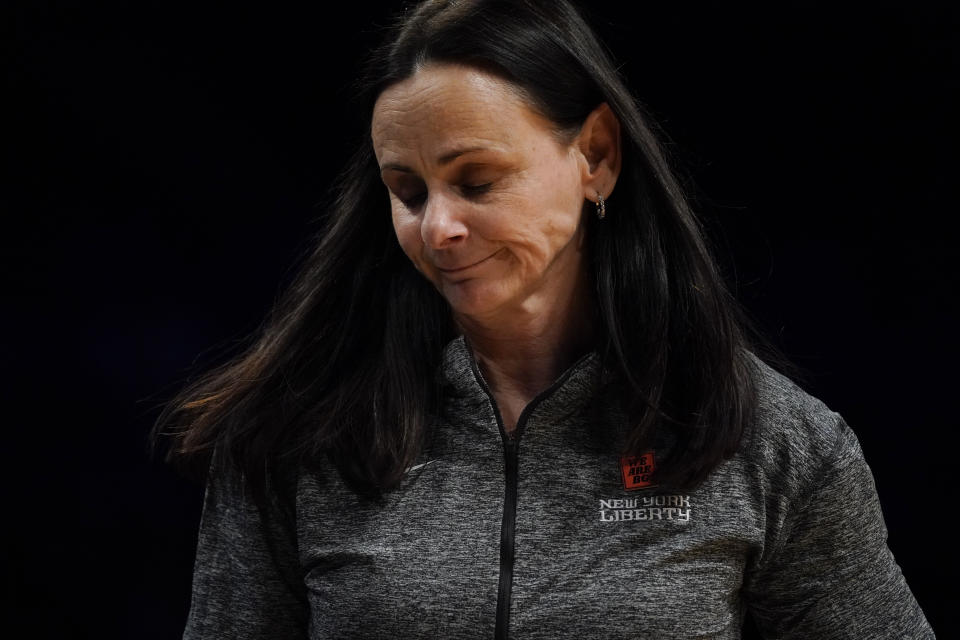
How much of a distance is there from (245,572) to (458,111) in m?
0.64

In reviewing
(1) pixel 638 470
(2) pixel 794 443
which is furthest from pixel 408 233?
(2) pixel 794 443

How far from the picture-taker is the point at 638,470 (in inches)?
58.9

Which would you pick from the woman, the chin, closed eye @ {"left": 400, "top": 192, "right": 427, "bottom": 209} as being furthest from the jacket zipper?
closed eye @ {"left": 400, "top": 192, "right": 427, "bottom": 209}

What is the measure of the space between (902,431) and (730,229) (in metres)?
0.46

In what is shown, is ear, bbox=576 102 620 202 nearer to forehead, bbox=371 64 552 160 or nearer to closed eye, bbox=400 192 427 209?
forehead, bbox=371 64 552 160

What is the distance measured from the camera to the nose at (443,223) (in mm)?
→ 1417

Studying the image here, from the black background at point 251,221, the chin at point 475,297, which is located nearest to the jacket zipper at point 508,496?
Result: the chin at point 475,297

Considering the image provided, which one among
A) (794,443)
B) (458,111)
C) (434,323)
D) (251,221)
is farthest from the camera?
(251,221)

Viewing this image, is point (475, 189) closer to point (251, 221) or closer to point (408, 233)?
point (408, 233)

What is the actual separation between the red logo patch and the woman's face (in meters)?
0.24

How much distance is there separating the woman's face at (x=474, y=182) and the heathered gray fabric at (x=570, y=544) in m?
0.14

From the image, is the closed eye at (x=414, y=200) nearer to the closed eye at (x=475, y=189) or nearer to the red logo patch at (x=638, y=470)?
the closed eye at (x=475, y=189)

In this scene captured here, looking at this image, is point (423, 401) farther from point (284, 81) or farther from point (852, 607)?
point (284, 81)

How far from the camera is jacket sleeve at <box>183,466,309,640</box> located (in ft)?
5.13
